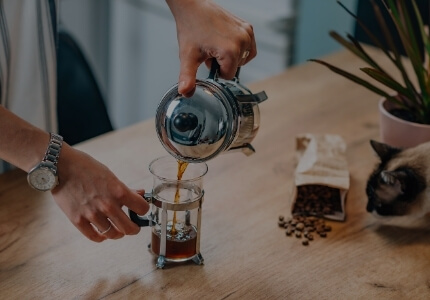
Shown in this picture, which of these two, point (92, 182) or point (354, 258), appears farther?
point (354, 258)

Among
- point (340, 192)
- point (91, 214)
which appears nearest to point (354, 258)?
point (340, 192)

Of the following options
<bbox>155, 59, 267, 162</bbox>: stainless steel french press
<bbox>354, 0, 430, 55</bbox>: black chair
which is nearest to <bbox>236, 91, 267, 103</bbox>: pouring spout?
<bbox>155, 59, 267, 162</bbox>: stainless steel french press

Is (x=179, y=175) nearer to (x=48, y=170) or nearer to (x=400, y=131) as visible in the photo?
(x=48, y=170)

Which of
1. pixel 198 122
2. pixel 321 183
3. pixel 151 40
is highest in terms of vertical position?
pixel 198 122

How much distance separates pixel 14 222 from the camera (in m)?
1.29

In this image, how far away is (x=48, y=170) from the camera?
41.2 inches

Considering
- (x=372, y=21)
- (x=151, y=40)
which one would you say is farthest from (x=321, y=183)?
(x=151, y=40)

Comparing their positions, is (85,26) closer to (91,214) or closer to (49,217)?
(49,217)

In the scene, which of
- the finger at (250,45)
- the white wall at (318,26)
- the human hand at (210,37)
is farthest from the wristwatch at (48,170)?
the white wall at (318,26)

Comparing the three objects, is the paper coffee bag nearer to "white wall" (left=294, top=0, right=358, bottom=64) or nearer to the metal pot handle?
the metal pot handle

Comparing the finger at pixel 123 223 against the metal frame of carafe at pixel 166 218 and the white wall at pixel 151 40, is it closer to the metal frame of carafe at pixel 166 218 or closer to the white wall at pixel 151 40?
the metal frame of carafe at pixel 166 218

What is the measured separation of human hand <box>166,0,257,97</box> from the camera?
1195 mm

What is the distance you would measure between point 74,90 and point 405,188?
0.91 meters

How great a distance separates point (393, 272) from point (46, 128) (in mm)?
828
